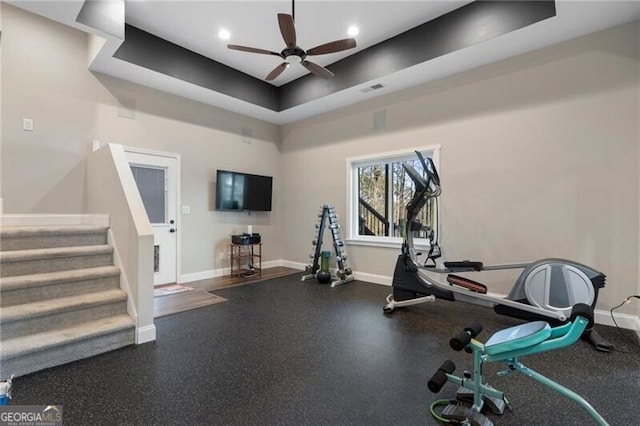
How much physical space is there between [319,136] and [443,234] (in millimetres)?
3059

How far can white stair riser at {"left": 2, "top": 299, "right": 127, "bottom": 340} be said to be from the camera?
7.95ft

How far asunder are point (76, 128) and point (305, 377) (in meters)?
4.48

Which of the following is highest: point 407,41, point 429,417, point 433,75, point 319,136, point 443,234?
point 407,41

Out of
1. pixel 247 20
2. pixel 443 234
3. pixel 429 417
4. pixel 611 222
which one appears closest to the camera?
pixel 429 417

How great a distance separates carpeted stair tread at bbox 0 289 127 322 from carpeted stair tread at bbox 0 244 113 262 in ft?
1.43

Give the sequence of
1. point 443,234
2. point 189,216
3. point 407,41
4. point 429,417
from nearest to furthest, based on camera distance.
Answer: point 429,417
point 407,41
point 443,234
point 189,216

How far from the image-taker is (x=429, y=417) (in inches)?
72.2

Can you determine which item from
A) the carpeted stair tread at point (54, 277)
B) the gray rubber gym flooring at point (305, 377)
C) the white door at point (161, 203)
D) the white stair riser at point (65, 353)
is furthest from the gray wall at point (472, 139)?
the white stair riser at point (65, 353)

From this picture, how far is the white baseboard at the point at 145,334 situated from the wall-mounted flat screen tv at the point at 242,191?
9.79 ft

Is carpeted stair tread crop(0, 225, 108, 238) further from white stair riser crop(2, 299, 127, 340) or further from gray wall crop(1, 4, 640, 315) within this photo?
gray wall crop(1, 4, 640, 315)

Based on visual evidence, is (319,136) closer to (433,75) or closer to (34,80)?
(433,75)

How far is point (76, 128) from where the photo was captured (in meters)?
4.21

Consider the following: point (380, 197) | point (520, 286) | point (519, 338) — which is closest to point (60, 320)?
point (519, 338)

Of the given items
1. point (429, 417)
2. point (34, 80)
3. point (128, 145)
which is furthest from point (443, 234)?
point (34, 80)
